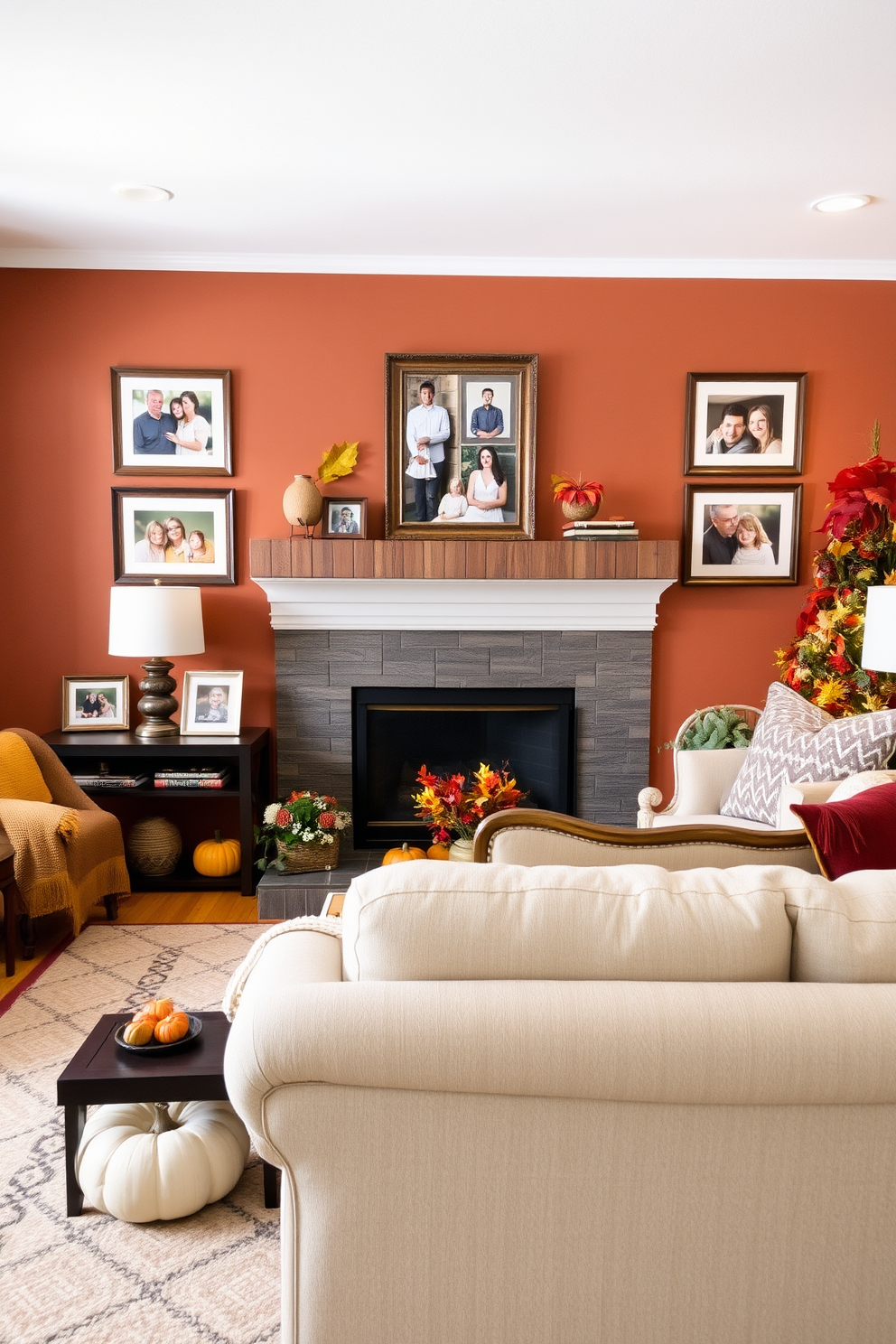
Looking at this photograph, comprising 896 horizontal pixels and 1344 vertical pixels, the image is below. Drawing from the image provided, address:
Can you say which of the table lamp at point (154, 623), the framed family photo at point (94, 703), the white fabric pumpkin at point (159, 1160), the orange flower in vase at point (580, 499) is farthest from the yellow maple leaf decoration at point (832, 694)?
the framed family photo at point (94, 703)

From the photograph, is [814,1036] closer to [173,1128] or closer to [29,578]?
[173,1128]

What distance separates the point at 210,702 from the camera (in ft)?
13.1

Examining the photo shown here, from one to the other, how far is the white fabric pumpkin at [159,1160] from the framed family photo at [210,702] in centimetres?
212

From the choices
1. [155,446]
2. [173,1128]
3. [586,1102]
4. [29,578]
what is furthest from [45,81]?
[586,1102]

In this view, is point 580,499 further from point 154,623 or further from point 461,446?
point 154,623

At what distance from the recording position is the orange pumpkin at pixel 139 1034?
1919 millimetres

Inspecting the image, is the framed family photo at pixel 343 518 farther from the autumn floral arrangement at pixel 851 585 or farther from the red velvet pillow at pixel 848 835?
the red velvet pillow at pixel 848 835

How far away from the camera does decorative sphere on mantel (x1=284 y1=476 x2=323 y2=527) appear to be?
12.7 feet

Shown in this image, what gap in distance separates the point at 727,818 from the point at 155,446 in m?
2.83

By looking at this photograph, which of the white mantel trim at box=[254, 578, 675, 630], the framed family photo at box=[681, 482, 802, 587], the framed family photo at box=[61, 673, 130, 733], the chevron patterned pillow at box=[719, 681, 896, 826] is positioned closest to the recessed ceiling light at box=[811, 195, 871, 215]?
the framed family photo at box=[681, 482, 802, 587]

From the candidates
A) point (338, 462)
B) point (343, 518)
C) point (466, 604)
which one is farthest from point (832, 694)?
point (338, 462)

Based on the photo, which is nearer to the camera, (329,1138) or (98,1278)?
(329,1138)

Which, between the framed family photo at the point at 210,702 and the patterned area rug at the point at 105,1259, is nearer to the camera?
the patterned area rug at the point at 105,1259

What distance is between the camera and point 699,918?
120 centimetres
